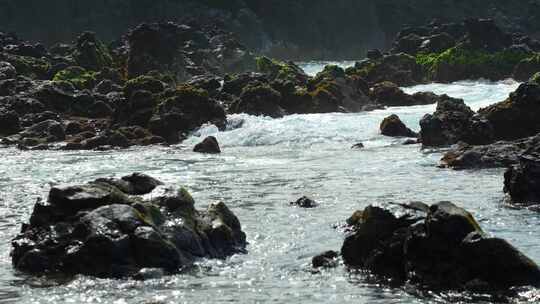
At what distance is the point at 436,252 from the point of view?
62.9ft

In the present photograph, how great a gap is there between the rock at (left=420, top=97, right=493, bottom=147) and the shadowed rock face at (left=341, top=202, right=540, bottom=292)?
2464cm

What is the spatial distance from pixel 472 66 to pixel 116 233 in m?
78.5

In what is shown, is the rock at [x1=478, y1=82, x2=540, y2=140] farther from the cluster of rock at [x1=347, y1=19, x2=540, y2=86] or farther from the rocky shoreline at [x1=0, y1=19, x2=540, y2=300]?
the cluster of rock at [x1=347, y1=19, x2=540, y2=86]

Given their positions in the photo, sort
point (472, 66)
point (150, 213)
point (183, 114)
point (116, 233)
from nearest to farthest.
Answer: point (116, 233)
point (150, 213)
point (183, 114)
point (472, 66)

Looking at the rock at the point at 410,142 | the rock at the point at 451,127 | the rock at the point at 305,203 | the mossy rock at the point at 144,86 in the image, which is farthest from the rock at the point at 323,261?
the mossy rock at the point at 144,86

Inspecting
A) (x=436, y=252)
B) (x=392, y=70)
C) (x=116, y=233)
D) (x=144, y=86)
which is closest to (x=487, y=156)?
(x=436, y=252)

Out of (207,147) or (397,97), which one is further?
(397,97)

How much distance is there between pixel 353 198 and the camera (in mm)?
30719

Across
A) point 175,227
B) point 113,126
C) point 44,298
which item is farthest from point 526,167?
point 113,126

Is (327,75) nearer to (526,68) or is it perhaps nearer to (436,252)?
(526,68)

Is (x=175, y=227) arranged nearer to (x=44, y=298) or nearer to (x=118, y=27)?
(x=44, y=298)

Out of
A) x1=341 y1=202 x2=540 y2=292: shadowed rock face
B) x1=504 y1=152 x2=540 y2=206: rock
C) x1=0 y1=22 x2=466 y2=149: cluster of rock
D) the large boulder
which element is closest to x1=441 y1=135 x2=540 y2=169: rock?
x1=504 y1=152 x2=540 y2=206: rock

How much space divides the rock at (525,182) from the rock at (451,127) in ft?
50.1

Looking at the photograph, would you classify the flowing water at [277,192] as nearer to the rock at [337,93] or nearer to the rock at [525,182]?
the rock at [525,182]
